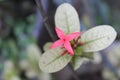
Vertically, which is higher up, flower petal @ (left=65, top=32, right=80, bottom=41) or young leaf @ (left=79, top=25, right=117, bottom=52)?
flower petal @ (left=65, top=32, right=80, bottom=41)

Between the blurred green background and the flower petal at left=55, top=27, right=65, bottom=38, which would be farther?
the blurred green background

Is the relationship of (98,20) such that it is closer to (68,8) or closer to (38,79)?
(38,79)

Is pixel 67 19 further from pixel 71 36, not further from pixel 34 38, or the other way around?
pixel 34 38

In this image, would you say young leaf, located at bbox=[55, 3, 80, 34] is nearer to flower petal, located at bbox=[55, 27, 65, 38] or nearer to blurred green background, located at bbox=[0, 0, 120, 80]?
flower petal, located at bbox=[55, 27, 65, 38]

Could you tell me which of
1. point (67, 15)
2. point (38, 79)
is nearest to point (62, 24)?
point (67, 15)

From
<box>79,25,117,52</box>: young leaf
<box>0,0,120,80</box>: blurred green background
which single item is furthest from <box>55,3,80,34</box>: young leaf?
<box>0,0,120,80</box>: blurred green background
